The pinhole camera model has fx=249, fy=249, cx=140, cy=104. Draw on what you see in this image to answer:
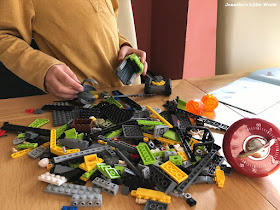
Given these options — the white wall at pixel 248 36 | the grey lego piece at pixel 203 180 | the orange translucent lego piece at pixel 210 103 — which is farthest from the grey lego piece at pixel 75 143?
the white wall at pixel 248 36

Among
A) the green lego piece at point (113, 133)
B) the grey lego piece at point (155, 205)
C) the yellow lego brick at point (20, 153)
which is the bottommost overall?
the grey lego piece at point (155, 205)

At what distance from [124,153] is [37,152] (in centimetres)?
17

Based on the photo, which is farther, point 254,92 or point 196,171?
point 254,92

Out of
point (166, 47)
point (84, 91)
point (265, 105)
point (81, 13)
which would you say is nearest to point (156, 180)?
point (84, 91)

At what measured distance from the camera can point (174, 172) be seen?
1.38ft

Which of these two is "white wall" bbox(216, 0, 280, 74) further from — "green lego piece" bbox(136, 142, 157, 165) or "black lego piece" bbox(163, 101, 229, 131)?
"green lego piece" bbox(136, 142, 157, 165)

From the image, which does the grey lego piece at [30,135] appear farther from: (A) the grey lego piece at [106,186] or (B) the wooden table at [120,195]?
(A) the grey lego piece at [106,186]

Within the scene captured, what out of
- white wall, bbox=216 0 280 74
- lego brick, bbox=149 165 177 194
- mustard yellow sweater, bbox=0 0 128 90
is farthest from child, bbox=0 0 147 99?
white wall, bbox=216 0 280 74

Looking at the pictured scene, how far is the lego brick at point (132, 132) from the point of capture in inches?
20.6

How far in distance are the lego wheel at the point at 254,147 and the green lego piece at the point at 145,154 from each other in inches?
5.3

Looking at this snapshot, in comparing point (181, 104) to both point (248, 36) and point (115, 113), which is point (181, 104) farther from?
point (248, 36)

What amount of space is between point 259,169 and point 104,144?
0.96ft

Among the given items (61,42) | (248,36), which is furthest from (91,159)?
(248,36)

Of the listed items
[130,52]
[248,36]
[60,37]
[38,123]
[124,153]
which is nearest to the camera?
[124,153]
